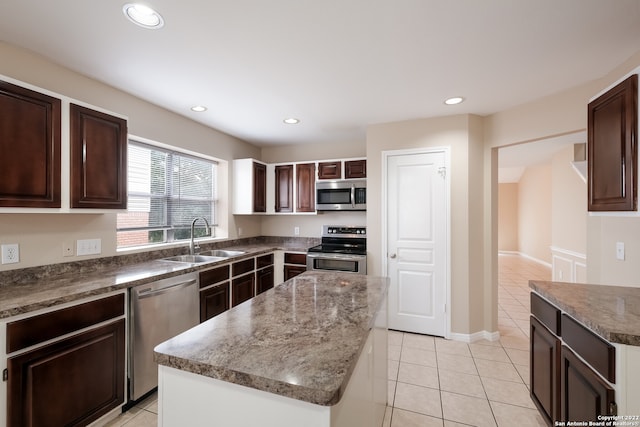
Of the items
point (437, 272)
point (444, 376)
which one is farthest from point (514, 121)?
point (444, 376)

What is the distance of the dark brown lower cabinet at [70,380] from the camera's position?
1399 mm

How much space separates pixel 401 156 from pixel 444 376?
2.31m

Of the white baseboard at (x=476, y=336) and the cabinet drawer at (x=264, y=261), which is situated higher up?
the cabinet drawer at (x=264, y=261)

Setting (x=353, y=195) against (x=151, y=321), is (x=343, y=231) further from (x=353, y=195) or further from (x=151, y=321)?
(x=151, y=321)

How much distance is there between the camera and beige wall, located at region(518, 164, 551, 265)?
7.08m

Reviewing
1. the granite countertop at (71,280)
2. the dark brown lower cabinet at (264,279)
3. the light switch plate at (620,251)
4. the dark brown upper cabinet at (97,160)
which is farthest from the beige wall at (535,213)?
the dark brown upper cabinet at (97,160)

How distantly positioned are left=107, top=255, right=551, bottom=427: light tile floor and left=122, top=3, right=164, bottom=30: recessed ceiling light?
2521 mm

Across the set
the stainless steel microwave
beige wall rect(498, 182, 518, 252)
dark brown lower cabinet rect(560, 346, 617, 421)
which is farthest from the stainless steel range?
beige wall rect(498, 182, 518, 252)

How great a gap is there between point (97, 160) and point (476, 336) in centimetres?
397

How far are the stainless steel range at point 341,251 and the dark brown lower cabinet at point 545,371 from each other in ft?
5.87

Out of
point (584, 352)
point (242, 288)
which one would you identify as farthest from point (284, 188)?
point (584, 352)

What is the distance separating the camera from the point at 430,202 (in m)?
3.20

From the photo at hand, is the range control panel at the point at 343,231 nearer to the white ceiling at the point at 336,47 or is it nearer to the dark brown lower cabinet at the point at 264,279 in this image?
the dark brown lower cabinet at the point at 264,279

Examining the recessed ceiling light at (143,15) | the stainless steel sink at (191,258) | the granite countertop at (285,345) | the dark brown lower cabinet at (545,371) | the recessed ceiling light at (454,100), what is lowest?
the dark brown lower cabinet at (545,371)
